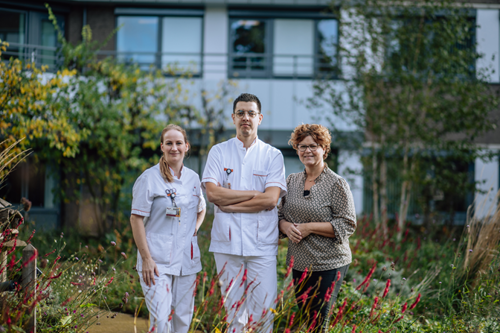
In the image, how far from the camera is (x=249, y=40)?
11.1 m

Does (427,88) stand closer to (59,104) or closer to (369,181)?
(369,181)

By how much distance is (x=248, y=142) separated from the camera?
3.55 meters

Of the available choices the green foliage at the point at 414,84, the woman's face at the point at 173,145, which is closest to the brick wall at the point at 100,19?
the green foliage at the point at 414,84

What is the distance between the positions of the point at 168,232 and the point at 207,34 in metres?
8.60

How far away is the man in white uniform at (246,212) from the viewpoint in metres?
3.30

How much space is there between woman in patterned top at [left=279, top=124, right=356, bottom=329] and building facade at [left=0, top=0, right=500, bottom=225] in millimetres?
7034

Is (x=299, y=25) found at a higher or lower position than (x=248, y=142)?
higher

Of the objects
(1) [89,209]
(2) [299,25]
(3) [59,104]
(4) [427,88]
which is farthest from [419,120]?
(1) [89,209]

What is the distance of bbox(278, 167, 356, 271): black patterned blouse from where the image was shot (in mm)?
3215

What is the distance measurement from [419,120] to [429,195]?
1.96 meters

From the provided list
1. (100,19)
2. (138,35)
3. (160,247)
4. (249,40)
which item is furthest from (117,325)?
(100,19)

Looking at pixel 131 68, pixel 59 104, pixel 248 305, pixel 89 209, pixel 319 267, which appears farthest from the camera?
pixel 89 209

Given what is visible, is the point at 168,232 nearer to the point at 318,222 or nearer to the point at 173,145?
the point at 173,145

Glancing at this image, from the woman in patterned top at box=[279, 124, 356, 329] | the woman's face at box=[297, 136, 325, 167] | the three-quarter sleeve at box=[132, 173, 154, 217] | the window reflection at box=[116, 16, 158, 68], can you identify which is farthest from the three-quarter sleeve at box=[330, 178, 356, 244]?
the window reflection at box=[116, 16, 158, 68]
